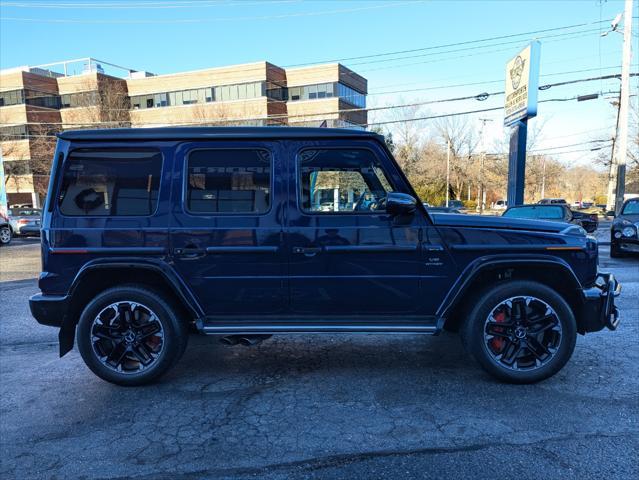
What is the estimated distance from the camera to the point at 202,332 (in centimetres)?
390

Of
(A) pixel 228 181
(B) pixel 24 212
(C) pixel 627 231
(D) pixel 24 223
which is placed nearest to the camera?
(A) pixel 228 181

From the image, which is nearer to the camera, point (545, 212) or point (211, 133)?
point (211, 133)

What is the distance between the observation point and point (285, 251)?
3.74 meters

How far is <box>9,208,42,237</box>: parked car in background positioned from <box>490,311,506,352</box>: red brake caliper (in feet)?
70.9

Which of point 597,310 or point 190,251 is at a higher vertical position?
point 190,251

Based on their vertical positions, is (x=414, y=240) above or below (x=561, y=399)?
above

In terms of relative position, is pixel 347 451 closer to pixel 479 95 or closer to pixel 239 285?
pixel 239 285

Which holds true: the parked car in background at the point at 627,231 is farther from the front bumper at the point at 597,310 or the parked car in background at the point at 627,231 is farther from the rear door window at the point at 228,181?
the rear door window at the point at 228,181

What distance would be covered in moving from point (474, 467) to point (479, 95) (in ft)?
65.6

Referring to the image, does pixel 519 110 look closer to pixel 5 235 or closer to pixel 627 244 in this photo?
pixel 627 244

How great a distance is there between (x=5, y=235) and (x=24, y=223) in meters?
3.79

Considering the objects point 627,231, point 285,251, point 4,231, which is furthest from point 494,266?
point 4,231

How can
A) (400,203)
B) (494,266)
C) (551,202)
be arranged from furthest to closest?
(551,202)
(494,266)
(400,203)

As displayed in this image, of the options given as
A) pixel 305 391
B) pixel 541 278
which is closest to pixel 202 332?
pixel 305 391
